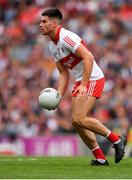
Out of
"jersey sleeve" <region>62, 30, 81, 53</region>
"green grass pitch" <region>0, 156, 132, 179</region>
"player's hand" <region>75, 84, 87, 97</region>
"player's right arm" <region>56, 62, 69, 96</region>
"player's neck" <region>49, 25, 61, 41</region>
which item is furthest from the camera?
"player's right arm" <region>56, 62, 69, 96</region>

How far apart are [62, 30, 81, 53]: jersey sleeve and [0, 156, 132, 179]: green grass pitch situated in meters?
1.62

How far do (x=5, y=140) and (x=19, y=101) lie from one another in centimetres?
219

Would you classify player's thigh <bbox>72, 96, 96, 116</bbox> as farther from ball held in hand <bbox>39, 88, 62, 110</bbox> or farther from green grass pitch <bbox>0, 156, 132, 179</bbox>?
green grass pitch <bbox>0, 156, 132, 179</bbox>

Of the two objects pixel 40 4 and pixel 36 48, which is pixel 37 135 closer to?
pixel 36 48

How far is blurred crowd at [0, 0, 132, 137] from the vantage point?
1980cm

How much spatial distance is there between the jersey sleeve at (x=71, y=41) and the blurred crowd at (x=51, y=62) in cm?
681

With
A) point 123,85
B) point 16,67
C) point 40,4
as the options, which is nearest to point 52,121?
point 123,85

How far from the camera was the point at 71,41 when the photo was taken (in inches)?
457

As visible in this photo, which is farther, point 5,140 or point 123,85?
point 123,85

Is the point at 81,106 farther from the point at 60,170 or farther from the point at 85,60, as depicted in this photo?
the point at 60,170

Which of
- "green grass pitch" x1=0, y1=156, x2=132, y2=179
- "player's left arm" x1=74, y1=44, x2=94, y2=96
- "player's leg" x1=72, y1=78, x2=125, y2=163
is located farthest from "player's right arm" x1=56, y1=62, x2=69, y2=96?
"green grass pitch" x1=0, y1=156, x2=132, y2=179

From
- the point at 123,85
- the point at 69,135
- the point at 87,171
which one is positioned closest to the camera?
the point at 87,171

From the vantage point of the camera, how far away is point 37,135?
19.6m

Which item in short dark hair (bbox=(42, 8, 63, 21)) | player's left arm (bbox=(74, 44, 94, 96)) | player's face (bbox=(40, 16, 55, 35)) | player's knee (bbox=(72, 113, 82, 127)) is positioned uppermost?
short dark hair (bbox=(42, 8, 63, 21))
